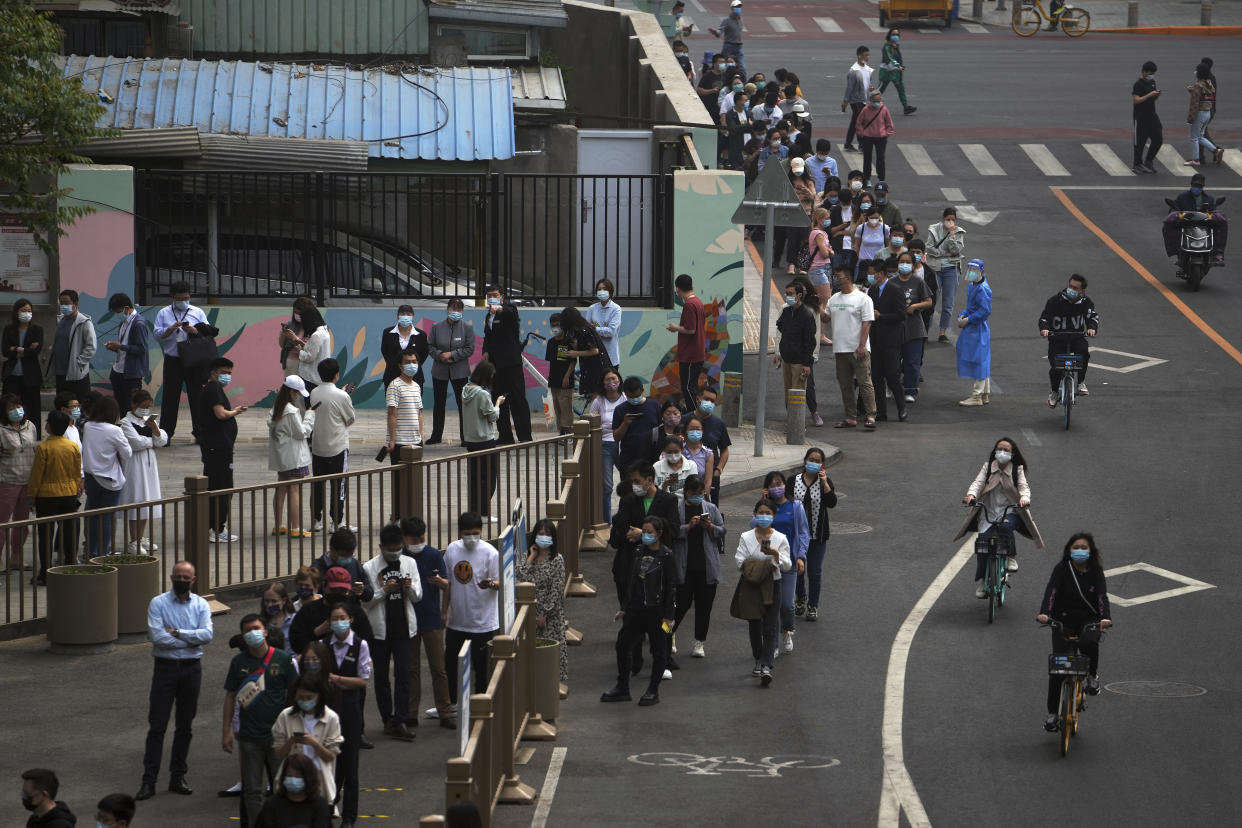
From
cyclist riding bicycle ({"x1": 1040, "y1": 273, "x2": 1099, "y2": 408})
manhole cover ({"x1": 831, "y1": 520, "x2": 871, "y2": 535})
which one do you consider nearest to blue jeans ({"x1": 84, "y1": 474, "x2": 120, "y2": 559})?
manhole cover ({"x1": 831, "y1": 520, "x2": 871, "y2": 535})

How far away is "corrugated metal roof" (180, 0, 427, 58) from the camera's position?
30281 millimetres

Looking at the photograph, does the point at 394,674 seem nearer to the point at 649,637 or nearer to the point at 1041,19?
the point at 649,637

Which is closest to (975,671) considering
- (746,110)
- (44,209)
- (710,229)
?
(710,229)

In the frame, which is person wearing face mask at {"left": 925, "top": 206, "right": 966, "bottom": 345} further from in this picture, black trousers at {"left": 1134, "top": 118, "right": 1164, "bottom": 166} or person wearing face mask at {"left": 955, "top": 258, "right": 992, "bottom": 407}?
black trousers at {"left": 1134, "top": 118, "right": 1164, "bottom": 166}

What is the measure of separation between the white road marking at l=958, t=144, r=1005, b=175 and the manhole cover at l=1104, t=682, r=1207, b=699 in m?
23.5

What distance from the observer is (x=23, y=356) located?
20.2 m

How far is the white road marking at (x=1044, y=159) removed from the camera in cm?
3697

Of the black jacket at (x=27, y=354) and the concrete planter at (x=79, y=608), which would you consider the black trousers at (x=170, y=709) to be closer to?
the concrete planter at (x=79, y=608)

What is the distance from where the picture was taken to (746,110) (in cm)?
3488

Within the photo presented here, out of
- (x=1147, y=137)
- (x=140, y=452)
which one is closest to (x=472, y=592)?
(x=140, y=452)

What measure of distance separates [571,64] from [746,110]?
384 cm

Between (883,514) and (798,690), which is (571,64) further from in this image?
(798,690)

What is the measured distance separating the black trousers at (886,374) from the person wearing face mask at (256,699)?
12.3m

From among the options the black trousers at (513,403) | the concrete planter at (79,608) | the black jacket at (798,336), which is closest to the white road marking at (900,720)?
the black jacket at (798,336)
